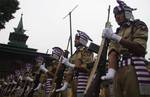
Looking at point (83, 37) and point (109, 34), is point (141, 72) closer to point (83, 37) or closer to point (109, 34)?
point (109, 34)

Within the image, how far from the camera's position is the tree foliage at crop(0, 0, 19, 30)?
25781 millimetres

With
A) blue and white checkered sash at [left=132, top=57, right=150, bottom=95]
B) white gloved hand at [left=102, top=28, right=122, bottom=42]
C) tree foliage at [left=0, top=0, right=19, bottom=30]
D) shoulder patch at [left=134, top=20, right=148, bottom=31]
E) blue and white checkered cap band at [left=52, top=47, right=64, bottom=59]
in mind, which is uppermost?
tree foliage at [left=0, top=0, right=19, bottom=30]

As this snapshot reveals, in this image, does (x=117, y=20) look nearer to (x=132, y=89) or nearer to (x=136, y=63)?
(x=136, y=63)

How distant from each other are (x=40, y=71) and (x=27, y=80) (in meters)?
2.82

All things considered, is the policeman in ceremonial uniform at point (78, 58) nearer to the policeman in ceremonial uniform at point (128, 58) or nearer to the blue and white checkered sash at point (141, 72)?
the policeman in ceremonial uniform at point (128, 58)

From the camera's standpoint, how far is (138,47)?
207 inches

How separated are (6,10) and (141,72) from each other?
2160cm

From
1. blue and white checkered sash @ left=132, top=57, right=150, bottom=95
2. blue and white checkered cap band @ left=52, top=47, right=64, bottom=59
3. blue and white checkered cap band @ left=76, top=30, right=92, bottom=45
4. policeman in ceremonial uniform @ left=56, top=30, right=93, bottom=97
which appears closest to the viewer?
blue and white checkered sash @ left=132, top=57, right=150, bottom=95

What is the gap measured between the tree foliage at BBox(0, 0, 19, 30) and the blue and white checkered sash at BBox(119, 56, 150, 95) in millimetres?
21195

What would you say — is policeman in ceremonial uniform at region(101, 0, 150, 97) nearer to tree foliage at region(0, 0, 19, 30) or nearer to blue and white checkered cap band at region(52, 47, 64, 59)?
blue and white checkered cap band at region(52, 47, 64, 59)

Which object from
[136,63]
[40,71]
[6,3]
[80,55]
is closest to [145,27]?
[136,63]

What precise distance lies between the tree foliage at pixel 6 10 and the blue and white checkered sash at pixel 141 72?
21.2 m

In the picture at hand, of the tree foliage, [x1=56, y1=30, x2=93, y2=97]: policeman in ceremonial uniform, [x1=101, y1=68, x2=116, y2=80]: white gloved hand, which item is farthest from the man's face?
the tree foliage

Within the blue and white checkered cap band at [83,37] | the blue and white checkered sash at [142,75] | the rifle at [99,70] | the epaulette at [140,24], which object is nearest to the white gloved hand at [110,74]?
the rifle at [99,70]
